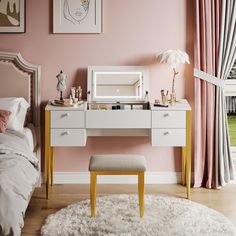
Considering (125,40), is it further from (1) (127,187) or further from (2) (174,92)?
(1) (127,187)

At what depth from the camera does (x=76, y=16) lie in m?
4.56

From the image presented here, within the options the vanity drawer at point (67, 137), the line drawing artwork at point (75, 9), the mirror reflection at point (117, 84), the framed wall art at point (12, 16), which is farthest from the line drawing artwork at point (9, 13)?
the vanity drawer at point (67, 137)

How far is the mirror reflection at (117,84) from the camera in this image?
460 centimetres

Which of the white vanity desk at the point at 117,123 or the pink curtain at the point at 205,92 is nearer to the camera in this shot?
the white vanity desk at the point at 117,123

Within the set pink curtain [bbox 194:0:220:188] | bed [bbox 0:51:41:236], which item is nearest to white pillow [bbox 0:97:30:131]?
bed [bbox 0:51:41:236]

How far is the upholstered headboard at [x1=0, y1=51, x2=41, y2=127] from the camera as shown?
4.57m

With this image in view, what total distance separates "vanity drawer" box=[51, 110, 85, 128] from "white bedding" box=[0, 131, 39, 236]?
29 cm

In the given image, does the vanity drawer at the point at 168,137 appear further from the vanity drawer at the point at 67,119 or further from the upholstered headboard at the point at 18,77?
the upholstered headboard at the point at 18,77

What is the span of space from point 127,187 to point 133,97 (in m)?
0.79

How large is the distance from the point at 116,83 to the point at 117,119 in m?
0.45

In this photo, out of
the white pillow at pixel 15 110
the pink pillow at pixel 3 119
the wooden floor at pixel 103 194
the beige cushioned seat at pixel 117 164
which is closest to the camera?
the beige cushioned seat at pixel 117 164

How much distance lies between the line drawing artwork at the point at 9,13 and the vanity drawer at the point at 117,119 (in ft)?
3.50

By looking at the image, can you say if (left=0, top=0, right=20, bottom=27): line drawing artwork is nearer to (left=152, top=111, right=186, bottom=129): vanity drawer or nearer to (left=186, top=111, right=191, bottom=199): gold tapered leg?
(left=152, top=111, right=186, bottom=129): vanity drawer

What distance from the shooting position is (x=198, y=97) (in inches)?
181
